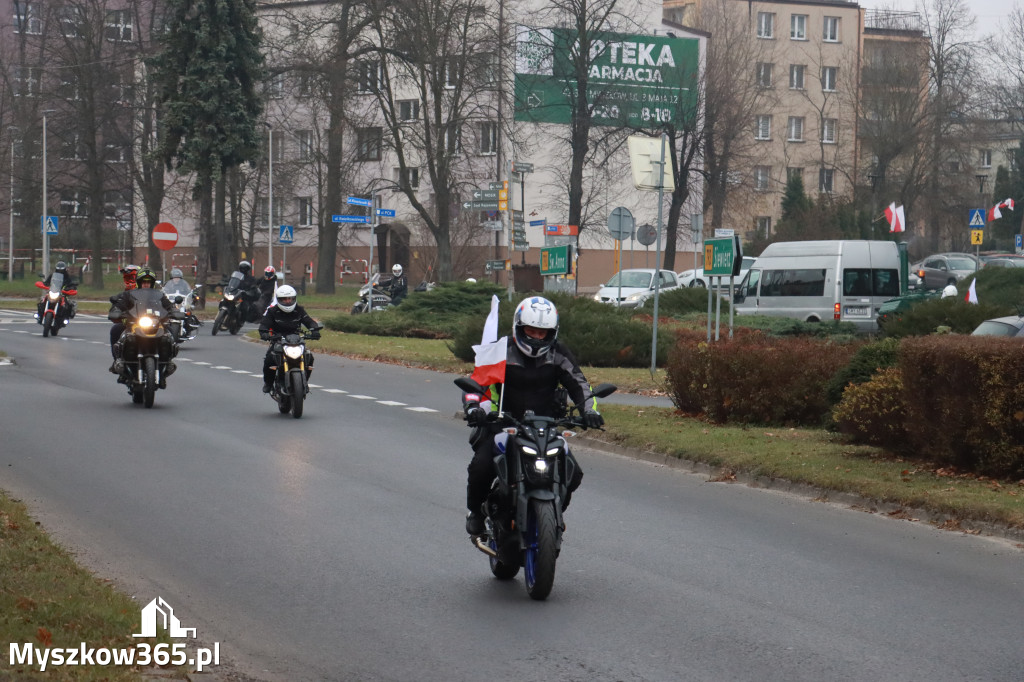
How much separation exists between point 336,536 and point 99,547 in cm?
147

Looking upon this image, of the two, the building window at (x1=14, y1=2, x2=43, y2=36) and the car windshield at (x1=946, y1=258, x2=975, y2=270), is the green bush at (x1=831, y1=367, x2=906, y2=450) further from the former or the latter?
the building window at (x1=14, y1=2, x2=43, y2=36)

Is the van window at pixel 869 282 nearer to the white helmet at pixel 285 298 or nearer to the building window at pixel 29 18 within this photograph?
the white helmet at pixel 285 298

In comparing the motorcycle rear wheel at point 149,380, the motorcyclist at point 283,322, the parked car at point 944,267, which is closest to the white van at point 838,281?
the motorcyclist at point 283,322

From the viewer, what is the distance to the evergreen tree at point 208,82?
45.0 meters

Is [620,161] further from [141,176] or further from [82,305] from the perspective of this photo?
[82,305]

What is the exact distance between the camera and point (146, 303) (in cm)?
1816

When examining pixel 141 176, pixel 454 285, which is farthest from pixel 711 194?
pixel 454 285

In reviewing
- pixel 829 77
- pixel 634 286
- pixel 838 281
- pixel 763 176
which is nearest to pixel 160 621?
pixel 838 281

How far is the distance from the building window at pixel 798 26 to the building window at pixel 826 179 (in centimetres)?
878

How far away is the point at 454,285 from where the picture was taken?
36.5 meters

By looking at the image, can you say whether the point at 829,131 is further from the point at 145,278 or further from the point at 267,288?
the point at 145,278

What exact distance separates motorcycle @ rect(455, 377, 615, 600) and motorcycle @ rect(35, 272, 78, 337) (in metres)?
26.4

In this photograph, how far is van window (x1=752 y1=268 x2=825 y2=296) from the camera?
3266 cm

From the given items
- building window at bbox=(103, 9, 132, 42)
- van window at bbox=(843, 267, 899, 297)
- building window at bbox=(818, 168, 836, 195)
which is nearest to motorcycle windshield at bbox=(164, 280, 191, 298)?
van window at bbox=(843, 267, 899, 297)
